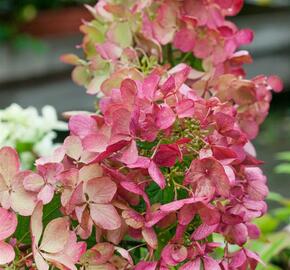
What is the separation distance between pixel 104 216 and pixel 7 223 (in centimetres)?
8

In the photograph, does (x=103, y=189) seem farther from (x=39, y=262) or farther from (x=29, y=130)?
(x=29, y=130)

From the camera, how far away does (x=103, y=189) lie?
0.61 m

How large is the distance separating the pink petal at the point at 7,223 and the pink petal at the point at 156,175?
0.35 feet

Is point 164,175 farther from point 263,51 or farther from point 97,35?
point 263,51

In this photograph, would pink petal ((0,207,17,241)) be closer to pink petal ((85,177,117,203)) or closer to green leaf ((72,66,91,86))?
pink petal ((85,177,117,203))

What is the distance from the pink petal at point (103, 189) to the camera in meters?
0.61

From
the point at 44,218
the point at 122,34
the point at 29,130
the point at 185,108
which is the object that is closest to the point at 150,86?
the point at 185,108

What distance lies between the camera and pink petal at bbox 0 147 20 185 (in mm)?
613

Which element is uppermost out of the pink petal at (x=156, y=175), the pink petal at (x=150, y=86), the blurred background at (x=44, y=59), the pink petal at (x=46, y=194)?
the pink petal at (x=150, y=86)

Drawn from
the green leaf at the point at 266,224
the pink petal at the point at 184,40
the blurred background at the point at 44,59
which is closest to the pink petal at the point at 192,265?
the pink petal at the point at 184,40

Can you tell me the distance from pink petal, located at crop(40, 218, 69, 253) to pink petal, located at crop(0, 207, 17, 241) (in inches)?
1.0

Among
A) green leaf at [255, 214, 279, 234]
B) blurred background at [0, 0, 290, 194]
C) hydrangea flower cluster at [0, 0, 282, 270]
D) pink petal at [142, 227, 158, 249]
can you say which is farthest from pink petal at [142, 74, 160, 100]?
blurred background at [0, 0, 290, 194]

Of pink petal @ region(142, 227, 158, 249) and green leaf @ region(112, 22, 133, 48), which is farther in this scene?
green leaf @ region(112, 22, 133, 48)

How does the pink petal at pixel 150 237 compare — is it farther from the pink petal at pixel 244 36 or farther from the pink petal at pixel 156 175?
the pink petal at pixel 244 36
